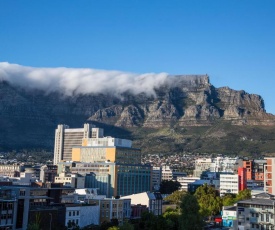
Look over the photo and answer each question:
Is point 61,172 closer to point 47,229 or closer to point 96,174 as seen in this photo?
point 96,174

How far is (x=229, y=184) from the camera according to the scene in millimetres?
179875

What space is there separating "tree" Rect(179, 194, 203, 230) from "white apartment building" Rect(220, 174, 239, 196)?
97.2 m

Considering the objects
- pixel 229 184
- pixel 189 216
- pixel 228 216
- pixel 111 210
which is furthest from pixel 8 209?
pixel 229 184

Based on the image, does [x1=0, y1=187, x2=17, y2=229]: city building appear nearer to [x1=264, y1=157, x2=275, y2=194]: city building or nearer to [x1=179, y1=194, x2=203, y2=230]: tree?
[x1=179, y1=194, x2=203, y2=230]: tree

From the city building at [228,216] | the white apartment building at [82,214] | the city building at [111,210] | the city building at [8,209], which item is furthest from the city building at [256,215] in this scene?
the city building at [8,209]

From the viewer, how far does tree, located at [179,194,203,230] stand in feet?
266

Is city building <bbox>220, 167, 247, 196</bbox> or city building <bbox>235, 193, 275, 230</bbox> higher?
city building <bbox>220, 167, 247, 196</bbox>

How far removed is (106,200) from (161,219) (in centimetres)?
1713

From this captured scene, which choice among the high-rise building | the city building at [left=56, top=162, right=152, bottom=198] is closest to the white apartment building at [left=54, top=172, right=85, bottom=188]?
the city building at [left=56, top=162, right=152, bottom=198]

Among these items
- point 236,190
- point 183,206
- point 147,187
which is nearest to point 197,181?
point 236,190

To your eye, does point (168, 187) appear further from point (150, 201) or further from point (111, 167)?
point (150, 201)

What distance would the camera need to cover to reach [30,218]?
250 ft

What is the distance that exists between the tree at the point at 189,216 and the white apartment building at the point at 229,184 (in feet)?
319

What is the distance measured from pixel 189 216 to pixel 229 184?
103 m
